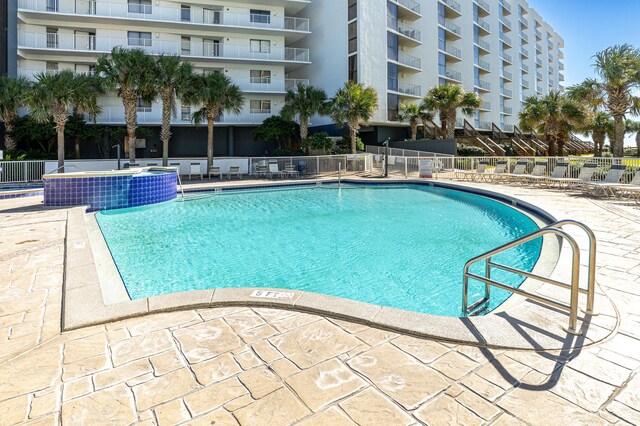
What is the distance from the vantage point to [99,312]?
348 centimetres

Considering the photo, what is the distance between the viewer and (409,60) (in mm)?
32062

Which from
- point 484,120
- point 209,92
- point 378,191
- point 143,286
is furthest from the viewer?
point 484,120

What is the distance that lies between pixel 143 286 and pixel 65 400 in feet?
10.5

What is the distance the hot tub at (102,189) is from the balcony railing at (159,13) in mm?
18331

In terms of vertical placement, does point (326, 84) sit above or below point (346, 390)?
above

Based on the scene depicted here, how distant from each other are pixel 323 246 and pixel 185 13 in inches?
1044

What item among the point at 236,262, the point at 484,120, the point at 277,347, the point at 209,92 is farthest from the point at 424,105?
the point at 277,347

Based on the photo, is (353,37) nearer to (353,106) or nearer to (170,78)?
(353,106)

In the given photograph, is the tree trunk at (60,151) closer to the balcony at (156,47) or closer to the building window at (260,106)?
the balcony at (156,47)

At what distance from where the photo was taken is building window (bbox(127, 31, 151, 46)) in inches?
1006

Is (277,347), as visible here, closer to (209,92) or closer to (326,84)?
→ (209,92)

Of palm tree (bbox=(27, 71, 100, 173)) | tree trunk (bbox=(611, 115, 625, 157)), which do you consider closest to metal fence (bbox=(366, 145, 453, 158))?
tree trunk (bbox=(611, 115, 625, 157))

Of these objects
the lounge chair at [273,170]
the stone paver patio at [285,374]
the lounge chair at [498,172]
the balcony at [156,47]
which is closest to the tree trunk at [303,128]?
the lounge chair at [273,170]

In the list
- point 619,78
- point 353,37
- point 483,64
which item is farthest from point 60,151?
point 483,64
